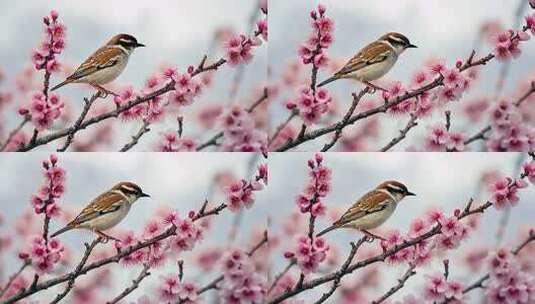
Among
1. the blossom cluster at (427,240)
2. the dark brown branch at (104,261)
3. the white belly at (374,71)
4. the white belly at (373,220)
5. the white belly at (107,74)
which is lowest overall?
the blossom cluster at (427,240)

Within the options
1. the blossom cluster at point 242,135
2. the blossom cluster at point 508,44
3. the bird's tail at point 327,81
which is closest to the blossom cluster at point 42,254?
the blossom cluster at point 242,135

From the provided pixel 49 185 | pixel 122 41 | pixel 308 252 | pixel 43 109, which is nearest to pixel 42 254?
pixel 49 185

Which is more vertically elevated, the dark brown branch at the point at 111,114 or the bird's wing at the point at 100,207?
the dark brown branch at the point at 111,114

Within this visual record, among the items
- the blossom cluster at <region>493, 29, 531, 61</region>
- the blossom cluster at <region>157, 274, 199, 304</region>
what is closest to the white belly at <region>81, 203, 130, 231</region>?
the blossom cluster at <region>157, 274, 199, 304</region>

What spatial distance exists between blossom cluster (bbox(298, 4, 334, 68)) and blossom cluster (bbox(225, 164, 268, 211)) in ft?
1.15

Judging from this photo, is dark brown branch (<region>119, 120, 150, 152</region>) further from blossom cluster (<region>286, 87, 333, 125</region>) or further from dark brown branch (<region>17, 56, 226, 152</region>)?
blossom cluster (<region>286, 87, 333, 125</region>)

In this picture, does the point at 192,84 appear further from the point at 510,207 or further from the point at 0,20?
the point at 510,207

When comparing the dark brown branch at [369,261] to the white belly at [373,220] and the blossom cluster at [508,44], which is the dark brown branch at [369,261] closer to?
the white belly at [373,220]

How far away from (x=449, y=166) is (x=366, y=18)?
19.9 inches

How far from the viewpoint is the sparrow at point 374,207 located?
2.76 m

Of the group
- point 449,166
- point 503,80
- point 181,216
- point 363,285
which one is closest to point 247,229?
point 181,216

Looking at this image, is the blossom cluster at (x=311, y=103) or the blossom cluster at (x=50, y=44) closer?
the blossom cluster at (x=50, y=44)

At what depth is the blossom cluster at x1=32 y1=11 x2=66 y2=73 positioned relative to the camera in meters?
2.69

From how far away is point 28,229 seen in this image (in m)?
2.67
